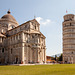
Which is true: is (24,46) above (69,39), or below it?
below

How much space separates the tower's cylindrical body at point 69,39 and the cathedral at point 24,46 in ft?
67.0

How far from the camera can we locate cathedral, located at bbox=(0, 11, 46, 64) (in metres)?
47.6

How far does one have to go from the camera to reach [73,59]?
69438mm

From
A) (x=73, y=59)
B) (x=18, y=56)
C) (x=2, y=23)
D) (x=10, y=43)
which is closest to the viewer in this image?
(x=18, y=56)

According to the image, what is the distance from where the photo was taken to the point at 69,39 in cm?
7200

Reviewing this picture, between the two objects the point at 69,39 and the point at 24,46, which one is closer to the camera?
the point at 24,46

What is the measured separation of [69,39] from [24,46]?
33.7 meters

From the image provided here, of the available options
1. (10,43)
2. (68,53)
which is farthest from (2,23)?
(68,53)

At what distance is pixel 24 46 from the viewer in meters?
47.9

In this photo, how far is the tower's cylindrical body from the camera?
70.3 meters

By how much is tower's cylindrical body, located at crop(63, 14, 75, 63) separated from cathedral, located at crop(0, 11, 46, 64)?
2041cm

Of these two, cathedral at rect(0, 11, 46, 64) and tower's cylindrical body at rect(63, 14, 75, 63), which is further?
tower's cylindrical body at rect(63, 14, 75, 63)

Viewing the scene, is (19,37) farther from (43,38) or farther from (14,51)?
(43,38)

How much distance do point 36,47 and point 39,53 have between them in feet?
9.46
